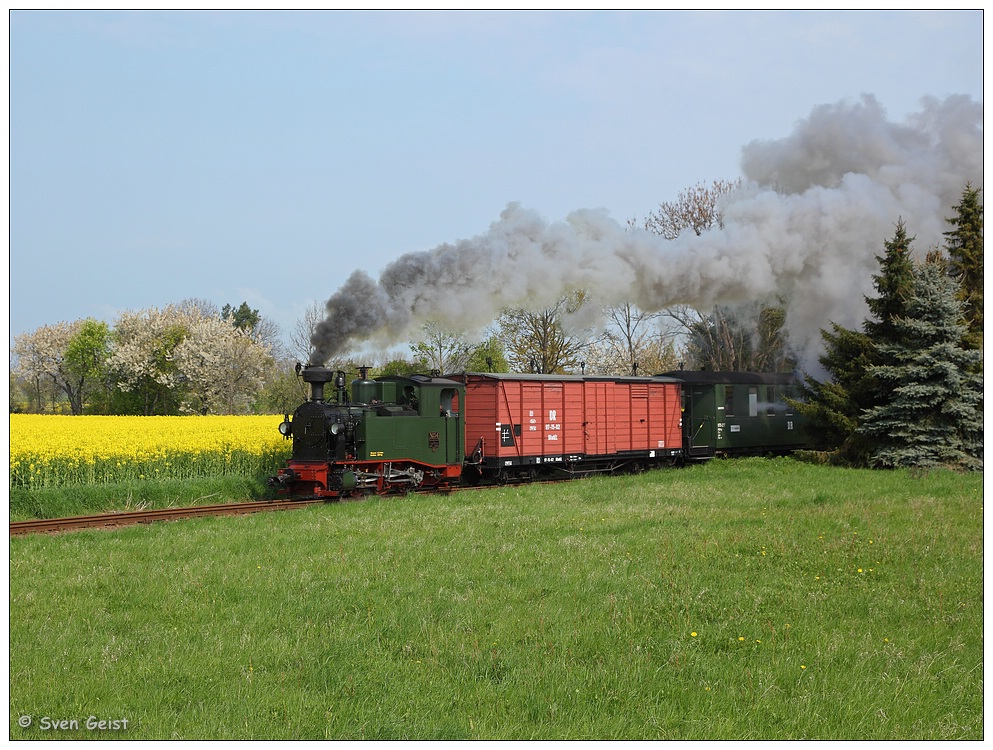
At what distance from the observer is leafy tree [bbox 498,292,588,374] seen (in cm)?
3822

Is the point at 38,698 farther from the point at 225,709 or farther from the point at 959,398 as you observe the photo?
the point at 959,398

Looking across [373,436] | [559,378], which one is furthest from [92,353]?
[373,436]

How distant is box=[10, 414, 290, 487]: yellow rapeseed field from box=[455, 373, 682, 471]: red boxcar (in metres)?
5.57

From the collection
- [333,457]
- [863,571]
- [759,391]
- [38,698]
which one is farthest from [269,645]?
[759,391]

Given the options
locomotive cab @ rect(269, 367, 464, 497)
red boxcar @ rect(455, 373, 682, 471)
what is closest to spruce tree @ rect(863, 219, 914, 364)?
red boxcar @ rect(455, 373, 682, 471)

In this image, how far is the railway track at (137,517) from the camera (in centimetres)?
1463

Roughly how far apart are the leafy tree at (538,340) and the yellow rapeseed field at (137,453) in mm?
16583

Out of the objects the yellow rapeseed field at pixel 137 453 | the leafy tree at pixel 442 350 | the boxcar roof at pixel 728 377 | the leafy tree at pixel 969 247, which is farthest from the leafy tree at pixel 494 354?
the leafy tree at pixel 969 247

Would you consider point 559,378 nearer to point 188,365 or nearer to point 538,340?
point 538,340

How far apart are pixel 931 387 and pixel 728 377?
653cm

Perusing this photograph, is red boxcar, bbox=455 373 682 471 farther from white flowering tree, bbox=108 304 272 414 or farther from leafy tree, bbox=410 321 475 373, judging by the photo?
white flowering tree, bbox=108 304 272 414

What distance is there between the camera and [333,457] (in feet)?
57.4

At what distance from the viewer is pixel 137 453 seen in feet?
64.0

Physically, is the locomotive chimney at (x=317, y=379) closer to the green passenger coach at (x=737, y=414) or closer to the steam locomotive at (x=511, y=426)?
the steam locomotive at (x=511, y=426)
